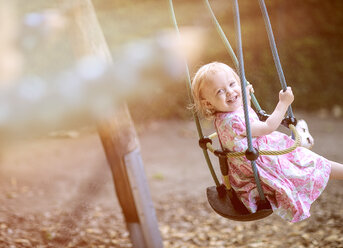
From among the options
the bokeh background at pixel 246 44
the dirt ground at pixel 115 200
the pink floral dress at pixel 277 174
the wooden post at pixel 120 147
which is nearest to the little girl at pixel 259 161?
the pink floral dress at pixel 277 174

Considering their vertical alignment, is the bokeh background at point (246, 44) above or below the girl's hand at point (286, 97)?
above

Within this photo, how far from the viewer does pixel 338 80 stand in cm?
967

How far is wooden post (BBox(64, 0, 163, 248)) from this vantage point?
3740mm

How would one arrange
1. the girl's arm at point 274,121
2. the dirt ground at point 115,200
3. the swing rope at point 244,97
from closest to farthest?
the swing rope at point 244,97 < the girl's arm at point 274,121 < the dirt ground at point 115,200

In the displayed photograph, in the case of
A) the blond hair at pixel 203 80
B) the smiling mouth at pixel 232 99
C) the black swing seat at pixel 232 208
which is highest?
the blond hair at pixel 203 80

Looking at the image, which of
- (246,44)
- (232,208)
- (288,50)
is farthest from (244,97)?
(288,50)

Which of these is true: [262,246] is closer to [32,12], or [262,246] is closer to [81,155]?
[81,155]

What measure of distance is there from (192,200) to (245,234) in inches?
41.6

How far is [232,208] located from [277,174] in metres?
0.29

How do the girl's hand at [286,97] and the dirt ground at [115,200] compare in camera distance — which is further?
the dirt ground at [115,200]

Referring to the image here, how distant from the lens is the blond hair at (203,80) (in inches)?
95.5

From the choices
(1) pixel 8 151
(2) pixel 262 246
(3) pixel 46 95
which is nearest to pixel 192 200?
(2) pixel 262 246

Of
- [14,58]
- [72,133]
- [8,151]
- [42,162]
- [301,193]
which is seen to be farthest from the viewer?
[14,58]

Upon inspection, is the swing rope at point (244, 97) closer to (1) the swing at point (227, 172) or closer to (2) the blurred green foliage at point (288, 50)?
(1) the swing at point (227, 172)
